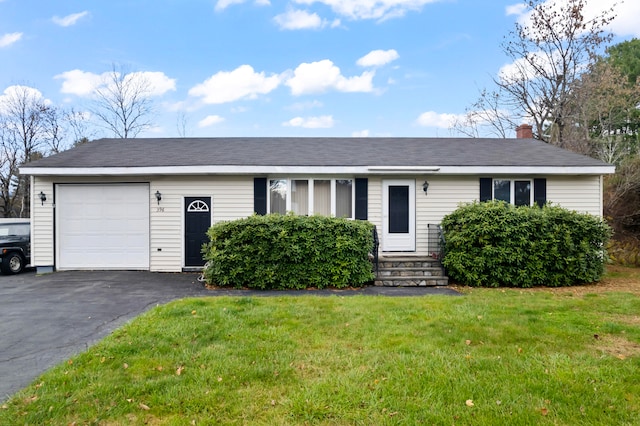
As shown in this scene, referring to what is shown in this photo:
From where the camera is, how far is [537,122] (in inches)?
737

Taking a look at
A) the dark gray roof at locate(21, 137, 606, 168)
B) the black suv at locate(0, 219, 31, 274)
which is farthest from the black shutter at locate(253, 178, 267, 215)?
the black suv at locate(0, 219, 31, 274)

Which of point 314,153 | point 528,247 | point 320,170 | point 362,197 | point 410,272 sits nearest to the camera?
point 528,247

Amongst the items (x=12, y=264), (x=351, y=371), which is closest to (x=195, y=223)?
(x=12, y=264)

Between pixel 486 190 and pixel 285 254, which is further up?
pixel 486 190

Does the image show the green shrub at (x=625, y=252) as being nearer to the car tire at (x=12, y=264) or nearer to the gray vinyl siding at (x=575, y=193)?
the gray vinyl siding at (x=575, y=193)

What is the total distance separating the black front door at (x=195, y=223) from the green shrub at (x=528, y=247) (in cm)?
638

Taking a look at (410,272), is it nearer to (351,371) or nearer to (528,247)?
(528,247)

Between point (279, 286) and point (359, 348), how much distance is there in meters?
3.96

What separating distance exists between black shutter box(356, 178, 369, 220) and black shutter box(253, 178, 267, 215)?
2.50m

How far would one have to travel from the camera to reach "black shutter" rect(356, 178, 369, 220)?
939 cm

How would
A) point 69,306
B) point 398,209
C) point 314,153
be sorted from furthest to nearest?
point 314,153, point 398,209, point 69,306

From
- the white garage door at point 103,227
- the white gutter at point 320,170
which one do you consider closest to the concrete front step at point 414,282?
the white gutter at point 320,170

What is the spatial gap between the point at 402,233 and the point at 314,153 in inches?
135

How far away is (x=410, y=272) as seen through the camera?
812 centimetres
